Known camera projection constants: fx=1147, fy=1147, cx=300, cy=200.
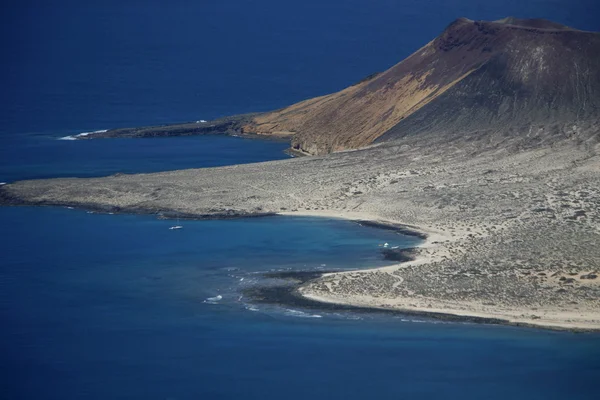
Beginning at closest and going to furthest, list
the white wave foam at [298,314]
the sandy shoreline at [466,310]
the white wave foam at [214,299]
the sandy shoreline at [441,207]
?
the sandy shoreline at [466,310] → the white wave foam at [298,314] → the sandy shoreline at [441,207] → the white wave foam at [214,299]

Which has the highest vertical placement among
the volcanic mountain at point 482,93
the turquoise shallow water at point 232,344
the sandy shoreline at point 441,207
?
the volcanic mountain at point 482,93

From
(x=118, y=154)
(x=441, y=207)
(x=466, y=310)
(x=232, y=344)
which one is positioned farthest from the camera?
(x=118, y=154)

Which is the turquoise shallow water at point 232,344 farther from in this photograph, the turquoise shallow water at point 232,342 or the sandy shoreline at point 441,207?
the sandy shoreline at point 441,207

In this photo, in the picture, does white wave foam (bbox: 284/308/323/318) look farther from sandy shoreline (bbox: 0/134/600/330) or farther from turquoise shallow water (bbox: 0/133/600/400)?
sandy shoreline (bbox: 0/134/600/330)

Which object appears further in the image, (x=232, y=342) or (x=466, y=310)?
(x=466, y=310)

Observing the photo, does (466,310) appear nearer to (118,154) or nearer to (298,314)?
(298,314)

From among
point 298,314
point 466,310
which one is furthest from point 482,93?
point 298,314

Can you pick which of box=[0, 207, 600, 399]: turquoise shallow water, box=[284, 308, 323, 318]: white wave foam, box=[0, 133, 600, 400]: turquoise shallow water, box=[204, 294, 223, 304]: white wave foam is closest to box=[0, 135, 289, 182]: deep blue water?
box=[0, 133, 600, 400]: turquoise shallow water

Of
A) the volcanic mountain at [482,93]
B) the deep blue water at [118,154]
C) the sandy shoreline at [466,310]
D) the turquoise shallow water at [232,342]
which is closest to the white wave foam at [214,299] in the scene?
the turquoise shallow water at [232,342]
